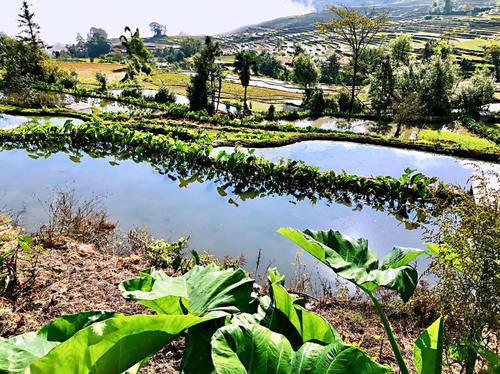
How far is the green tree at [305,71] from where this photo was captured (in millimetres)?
28789

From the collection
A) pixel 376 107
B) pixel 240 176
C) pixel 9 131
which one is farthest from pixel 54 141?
pixel 376 107

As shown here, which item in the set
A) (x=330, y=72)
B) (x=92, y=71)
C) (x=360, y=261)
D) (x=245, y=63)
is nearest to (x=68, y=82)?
(x=245, y=63)

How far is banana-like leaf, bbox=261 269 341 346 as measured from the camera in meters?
2.25

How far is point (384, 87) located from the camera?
2439 cm

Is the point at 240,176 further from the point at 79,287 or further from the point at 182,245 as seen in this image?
the point at 79,287

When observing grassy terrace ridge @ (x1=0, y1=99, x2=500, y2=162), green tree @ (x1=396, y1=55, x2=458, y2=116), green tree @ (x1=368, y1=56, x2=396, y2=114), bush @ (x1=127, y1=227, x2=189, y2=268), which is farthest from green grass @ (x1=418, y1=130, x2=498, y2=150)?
bush @ (x1=127, y1=227, x2=189, y2=268)

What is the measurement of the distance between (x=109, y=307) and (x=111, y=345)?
321 centimetres

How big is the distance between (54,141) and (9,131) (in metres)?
2.04

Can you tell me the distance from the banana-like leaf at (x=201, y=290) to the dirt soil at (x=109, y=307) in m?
1.44

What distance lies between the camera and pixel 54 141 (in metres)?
14.1

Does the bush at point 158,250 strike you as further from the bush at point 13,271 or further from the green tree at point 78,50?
the green tree at point 78,50

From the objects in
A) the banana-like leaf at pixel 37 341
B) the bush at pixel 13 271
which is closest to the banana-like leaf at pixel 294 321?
the banana-like leaf at pixel 37 341

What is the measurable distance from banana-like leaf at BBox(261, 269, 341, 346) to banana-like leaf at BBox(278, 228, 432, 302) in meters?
0.32

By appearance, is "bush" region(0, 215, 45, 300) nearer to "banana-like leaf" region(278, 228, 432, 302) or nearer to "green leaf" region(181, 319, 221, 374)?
"green leaf" region(181, 319, 221, 374)
